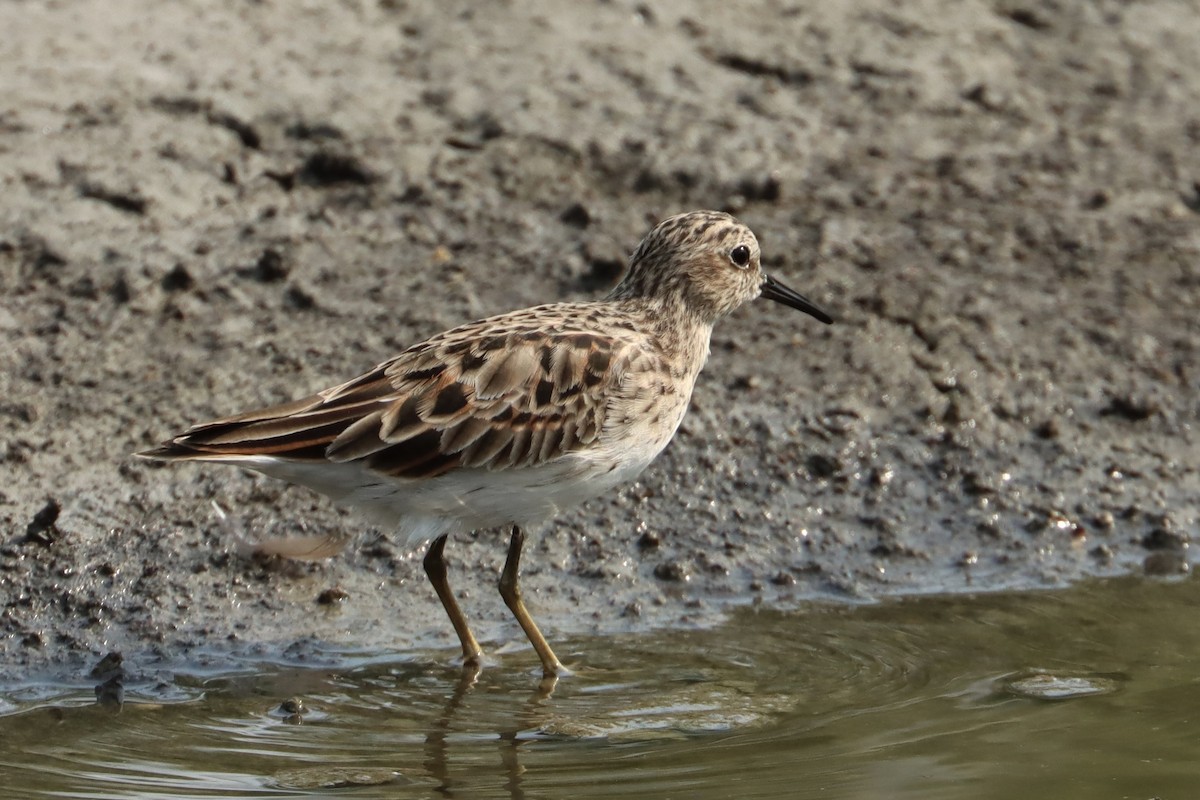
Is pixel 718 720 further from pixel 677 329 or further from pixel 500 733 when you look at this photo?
pixel 677 329

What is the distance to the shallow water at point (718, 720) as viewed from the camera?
5805 mm

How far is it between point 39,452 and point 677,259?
2793 mm

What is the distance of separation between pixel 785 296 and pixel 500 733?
8.25ft

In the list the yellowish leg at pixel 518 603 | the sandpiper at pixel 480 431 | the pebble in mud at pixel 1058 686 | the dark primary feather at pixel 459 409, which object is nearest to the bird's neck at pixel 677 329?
the sandpiper at pixel 480 431

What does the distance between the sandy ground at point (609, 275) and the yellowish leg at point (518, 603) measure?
273 mm

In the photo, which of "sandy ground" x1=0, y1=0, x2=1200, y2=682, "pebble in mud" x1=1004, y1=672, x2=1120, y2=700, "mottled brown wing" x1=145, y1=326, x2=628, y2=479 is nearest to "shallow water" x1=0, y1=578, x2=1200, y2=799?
"pebble in mud" x1=1004, y1=672, x2=1120, y2=700

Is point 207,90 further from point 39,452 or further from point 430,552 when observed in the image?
point 430,552

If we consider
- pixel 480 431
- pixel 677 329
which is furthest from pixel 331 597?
pixel 677 329

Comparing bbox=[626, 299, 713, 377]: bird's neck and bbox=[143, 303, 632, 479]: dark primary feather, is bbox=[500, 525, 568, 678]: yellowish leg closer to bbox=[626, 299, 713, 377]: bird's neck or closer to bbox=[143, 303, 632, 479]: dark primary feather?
bbox=[143, 303, 632, 479]: dark primary feather

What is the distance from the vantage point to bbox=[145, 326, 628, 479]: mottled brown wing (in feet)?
21.0

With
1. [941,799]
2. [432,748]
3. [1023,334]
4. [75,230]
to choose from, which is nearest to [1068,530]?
[1023,334]

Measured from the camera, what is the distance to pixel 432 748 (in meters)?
6.11

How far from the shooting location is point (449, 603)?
6980 millimetres

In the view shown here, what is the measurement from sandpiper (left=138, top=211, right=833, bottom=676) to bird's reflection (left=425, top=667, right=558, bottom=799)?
0.44ft
